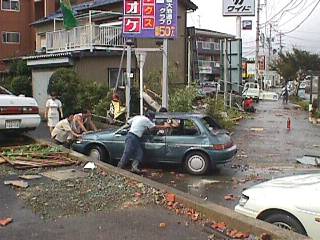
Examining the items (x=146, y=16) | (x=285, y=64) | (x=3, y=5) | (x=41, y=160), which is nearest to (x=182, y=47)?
(x=146, y=16)

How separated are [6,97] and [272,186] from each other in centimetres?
773

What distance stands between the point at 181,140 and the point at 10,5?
3501 cm

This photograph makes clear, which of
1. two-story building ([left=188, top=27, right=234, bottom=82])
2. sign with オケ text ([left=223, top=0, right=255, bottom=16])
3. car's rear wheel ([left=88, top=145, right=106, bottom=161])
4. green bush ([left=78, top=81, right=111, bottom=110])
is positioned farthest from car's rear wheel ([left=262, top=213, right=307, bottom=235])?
two-story building ([left=188, top=27, right=234, bottom=82])

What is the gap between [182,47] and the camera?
102 ft

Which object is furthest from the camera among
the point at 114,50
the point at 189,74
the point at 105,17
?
the point at 189,74

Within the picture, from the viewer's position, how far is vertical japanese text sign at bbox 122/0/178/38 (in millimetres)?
15078

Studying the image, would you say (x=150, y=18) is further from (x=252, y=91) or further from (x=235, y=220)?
(x=252, y=91)

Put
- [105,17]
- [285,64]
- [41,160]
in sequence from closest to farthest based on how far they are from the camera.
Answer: [41,160] < [105,17] < [285,64]

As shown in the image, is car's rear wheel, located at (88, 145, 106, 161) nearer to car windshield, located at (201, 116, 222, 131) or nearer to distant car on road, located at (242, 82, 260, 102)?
car windshield, located at (201, 116, 222, 131)

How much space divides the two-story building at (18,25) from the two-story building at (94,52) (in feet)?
41.5

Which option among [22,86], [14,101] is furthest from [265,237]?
[22,86]

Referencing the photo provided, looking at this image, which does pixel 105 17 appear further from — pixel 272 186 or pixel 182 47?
pixel 272 186

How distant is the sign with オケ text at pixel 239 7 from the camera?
3088cm

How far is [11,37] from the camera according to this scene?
1624 inches
